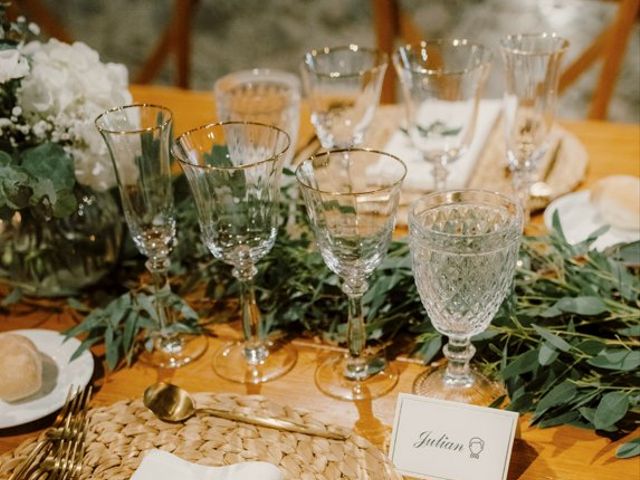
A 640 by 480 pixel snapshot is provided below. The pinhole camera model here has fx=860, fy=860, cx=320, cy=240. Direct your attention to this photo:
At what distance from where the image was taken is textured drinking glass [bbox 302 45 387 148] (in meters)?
1.25

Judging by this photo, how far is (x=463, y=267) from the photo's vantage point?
86 centimetres

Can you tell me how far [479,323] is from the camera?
906 millimetres

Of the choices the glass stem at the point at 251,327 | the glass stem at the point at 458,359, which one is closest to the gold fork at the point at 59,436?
the glass stem at the point at 251,327

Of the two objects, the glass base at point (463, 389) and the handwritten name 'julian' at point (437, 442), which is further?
the glass base at point (463, 389)

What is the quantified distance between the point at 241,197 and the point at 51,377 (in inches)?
13.4

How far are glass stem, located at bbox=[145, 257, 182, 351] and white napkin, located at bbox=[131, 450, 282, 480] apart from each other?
0.27 meters

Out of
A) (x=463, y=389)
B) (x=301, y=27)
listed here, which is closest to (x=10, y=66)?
(x=463, y=389)

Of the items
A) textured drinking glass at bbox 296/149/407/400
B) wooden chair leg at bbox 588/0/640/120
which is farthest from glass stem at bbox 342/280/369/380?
wooden chair leg at bbox 588/0/640/120

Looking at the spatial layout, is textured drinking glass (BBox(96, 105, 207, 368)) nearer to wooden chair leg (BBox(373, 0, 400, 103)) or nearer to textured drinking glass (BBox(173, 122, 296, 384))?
textured drinking glass (BBox(173, 122, 296, 384))

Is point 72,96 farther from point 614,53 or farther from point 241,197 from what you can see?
point 614,53

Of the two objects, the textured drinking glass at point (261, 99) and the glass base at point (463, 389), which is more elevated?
the textured drinking glass at point (261, 99)

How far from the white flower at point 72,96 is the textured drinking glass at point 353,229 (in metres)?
0.33

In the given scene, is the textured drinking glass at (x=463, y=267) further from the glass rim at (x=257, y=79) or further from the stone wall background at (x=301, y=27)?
the stone wall background at (x=301, y=27)

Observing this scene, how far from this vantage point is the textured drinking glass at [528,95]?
1.18 meters
